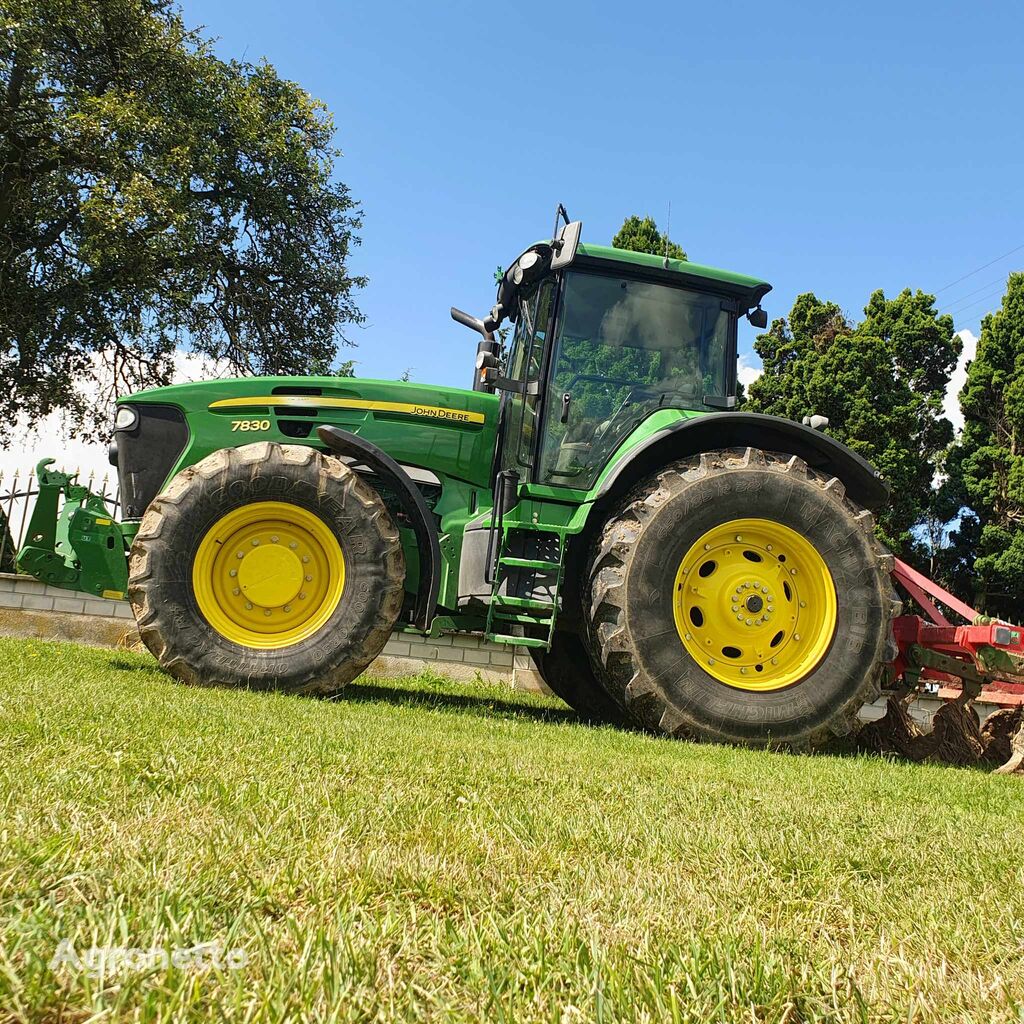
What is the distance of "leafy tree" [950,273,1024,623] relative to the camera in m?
15.9

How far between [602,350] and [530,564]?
56.5 inches

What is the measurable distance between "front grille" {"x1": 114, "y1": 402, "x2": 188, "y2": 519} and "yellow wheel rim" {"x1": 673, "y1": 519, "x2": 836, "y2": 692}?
324cm

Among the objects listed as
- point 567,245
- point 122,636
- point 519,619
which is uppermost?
A: point 567,245

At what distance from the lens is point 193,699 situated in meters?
3.93

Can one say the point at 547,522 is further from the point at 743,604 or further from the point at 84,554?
the point at 84,554

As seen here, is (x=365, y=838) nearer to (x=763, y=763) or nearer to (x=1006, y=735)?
(x=763, y=763)

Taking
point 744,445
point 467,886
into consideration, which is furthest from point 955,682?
point 467,886

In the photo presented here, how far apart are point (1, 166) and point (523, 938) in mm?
13839

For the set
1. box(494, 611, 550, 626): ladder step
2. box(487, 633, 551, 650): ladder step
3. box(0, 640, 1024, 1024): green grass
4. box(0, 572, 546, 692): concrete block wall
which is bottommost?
box(0, 572, 546, 692): concrete block wall

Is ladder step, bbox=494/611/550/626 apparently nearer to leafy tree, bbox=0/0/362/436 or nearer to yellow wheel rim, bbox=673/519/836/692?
yellow wheel rim, bbox=673/519/836/692

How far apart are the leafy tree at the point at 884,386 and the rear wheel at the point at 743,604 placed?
13.4 m

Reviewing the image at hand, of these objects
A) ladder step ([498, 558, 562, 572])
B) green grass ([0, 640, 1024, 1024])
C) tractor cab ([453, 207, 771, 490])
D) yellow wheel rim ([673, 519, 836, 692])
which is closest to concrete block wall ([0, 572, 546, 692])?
ladder step ([498, 558, 562, 572])

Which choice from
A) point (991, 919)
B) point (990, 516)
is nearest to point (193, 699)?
point (991, 919)

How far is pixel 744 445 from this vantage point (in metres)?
5.43
